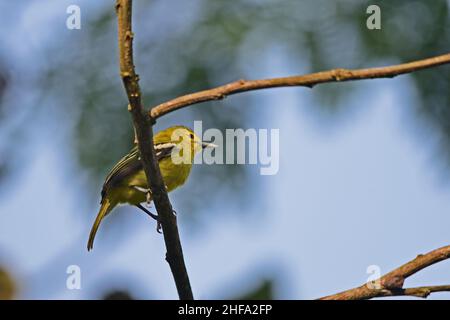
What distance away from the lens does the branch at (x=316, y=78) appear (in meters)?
1.55

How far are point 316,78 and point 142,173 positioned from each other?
1544mm

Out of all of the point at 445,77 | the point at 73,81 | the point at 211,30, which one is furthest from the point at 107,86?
the point at 445,77

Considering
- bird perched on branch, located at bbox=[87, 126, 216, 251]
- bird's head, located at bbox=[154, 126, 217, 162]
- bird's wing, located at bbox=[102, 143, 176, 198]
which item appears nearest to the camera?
bird's wing, located at bbox=[102, 143, 176, 198]

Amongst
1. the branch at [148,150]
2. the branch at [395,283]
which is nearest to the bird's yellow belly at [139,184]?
the branch at [148,150]

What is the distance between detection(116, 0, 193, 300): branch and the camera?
5.39ft

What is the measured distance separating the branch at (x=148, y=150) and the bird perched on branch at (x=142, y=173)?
34.6 inches

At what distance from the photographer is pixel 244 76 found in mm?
2928

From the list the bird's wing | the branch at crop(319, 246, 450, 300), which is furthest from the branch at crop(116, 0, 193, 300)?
the bird's wing

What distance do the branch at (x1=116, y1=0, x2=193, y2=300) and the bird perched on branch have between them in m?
0.88

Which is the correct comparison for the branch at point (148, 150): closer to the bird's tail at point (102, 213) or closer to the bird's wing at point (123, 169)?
the bird's wing at point (123, 169)

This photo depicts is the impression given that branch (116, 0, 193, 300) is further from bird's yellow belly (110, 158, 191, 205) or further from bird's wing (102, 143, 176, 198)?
bird's yellow belly (110, 158, 191, 205)
